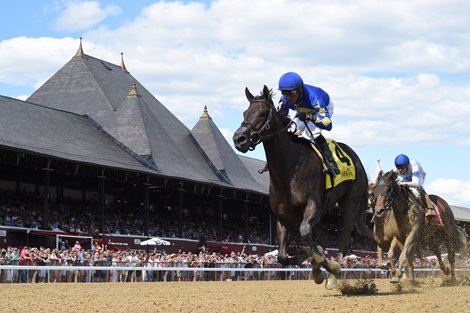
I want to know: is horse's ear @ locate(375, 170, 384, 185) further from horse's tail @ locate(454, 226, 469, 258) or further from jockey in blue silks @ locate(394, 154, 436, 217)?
horse's tail @ locate(454, 226, 469, 258)

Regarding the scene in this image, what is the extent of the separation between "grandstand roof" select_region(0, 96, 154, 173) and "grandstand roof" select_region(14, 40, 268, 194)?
50.9 inches

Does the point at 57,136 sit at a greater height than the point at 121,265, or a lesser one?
greater

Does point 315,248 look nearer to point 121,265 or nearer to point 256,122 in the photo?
point 256,122

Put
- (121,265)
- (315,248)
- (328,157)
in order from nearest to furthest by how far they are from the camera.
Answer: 1. (315,248)
2. (328,157)
3. (121,265)

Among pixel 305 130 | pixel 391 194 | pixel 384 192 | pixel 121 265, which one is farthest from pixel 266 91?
pixel 121 265

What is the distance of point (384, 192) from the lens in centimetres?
1426

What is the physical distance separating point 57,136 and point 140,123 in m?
9.15

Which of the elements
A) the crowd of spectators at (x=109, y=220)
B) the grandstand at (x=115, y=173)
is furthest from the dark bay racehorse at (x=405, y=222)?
the crowd of spectators at (x=109, y=220)

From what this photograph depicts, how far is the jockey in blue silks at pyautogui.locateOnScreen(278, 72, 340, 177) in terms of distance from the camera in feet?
34.0

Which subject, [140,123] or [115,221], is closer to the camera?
[115,221]

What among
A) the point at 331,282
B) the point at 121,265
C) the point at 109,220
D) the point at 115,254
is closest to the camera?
the point at 331,282

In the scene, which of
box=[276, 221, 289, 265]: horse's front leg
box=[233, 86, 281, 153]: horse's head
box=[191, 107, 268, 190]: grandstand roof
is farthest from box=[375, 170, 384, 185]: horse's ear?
box=[191, 107, 268, 190]: grandstand roof

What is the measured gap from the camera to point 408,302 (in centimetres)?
966

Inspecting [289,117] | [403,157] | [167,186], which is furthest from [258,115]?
[167,186]
